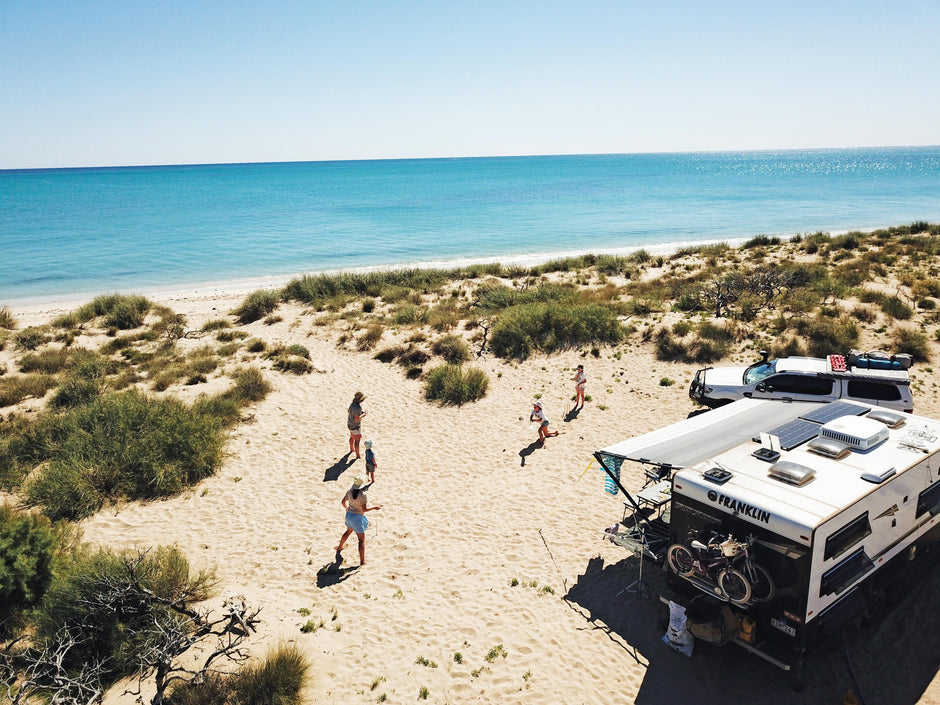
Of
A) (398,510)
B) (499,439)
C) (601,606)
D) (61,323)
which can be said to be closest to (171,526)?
(398,510)

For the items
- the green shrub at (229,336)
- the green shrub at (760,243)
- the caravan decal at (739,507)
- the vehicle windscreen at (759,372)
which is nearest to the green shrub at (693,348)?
the vehicle windscreen at (759,372)

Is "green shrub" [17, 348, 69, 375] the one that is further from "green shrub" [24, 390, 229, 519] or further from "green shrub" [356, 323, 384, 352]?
"green shrub" [356, 323, 384, 352]

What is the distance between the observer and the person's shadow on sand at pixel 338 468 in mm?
12562

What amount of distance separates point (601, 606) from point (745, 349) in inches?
476

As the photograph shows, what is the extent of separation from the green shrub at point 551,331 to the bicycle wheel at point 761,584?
12.6 m

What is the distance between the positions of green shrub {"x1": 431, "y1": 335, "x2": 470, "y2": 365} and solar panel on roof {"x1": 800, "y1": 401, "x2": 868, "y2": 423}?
1106 cm

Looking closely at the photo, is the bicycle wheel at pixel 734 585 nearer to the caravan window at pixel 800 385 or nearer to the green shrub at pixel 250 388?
the caravan window at pixel 800 385

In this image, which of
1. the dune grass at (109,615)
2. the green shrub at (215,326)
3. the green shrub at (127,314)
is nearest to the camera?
the dune grass at (109,615)

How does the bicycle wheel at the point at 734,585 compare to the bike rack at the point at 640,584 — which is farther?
the bike rack at the point at 640,584

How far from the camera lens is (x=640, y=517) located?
905 cm

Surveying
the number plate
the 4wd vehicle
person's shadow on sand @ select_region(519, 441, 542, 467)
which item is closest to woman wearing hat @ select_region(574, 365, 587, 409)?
person's shadow on sand @ select_region(519, 441, 542, 467)

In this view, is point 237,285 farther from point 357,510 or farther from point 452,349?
point 357,510

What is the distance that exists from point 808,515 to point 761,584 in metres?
1.00

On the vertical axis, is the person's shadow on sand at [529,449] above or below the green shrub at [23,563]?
below
